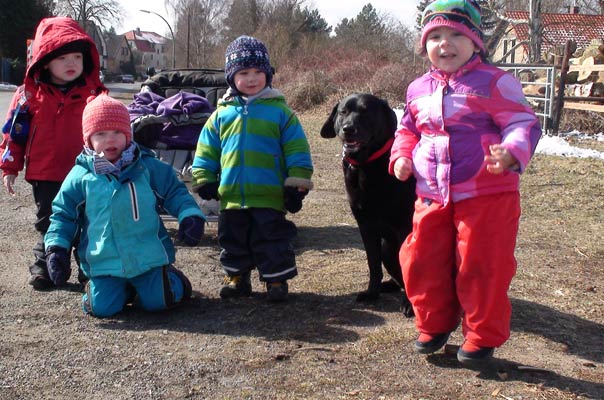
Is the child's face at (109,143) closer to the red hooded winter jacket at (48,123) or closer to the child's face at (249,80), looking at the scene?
the red hooded winter jacket at (48,123)

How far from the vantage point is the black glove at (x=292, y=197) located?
4.03m

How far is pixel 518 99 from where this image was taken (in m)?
2.86

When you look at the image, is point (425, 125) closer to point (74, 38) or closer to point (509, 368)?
point (509, 368)

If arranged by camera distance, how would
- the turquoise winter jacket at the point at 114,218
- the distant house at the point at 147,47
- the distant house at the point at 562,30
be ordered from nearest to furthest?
the turquoise winter jacket at the point at 114,218
the distant house at the point at 562,30
the distant house at the point at 147,47

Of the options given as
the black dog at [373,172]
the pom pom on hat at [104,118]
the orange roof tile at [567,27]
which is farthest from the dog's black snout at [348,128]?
the orange roof tile at [567,27]

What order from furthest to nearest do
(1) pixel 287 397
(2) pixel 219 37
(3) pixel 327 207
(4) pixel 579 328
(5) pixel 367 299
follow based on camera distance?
(2) pixel 219 37 → (3) pixel 327 207 → (5) pixel 367 299 → (4) pixel 579 328 → (1) pixel 287 397

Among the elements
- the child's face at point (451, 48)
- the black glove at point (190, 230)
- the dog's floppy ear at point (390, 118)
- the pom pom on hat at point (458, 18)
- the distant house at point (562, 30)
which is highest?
the distant house at point (562, 30)

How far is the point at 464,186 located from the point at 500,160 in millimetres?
275

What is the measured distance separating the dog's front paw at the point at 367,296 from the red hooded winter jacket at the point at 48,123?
6.88 feet

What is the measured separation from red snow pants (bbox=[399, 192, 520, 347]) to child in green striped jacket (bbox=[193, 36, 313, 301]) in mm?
1127

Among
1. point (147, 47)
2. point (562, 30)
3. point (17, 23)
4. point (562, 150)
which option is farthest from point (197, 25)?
point (147, 47)

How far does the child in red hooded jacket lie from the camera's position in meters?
Answer: 4.42

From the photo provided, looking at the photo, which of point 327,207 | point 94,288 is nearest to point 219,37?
point 327,207

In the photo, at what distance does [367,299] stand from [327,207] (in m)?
3.03
